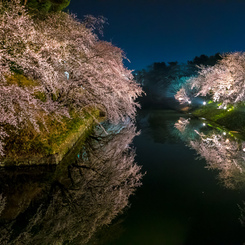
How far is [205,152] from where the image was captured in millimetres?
10805

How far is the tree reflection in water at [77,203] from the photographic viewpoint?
4559 mm

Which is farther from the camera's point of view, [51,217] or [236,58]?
[236,58]

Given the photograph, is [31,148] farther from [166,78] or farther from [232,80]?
[166,78]

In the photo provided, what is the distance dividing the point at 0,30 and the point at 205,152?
1162cm

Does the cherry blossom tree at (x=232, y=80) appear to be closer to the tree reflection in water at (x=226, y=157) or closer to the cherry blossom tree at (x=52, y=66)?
the tree reflection in water at (x=226, y=157)

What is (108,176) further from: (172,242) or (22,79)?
(22,79)

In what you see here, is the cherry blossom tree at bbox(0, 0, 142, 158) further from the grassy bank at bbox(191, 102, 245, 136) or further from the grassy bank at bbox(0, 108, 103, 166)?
the grassy bank at bbox(191, 102, 245, 136)

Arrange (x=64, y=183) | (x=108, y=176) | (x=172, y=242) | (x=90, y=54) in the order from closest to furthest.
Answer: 1. (x=172, y=242)
2. (x=64, y=183)
3. (x=108, y=176)
4. (x=90, y=54)

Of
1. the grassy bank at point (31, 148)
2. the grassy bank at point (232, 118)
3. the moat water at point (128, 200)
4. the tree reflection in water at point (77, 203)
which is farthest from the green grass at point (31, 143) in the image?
the grassy bank at point (232, 118)

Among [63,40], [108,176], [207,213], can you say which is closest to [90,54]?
[63,40]

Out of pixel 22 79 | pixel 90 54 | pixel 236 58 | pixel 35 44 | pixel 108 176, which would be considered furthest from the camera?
pixel 236 58

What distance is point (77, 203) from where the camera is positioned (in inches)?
231

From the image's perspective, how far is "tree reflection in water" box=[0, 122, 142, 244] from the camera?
15.0 feet

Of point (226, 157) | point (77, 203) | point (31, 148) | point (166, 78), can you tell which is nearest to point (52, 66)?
point (31, 148)
